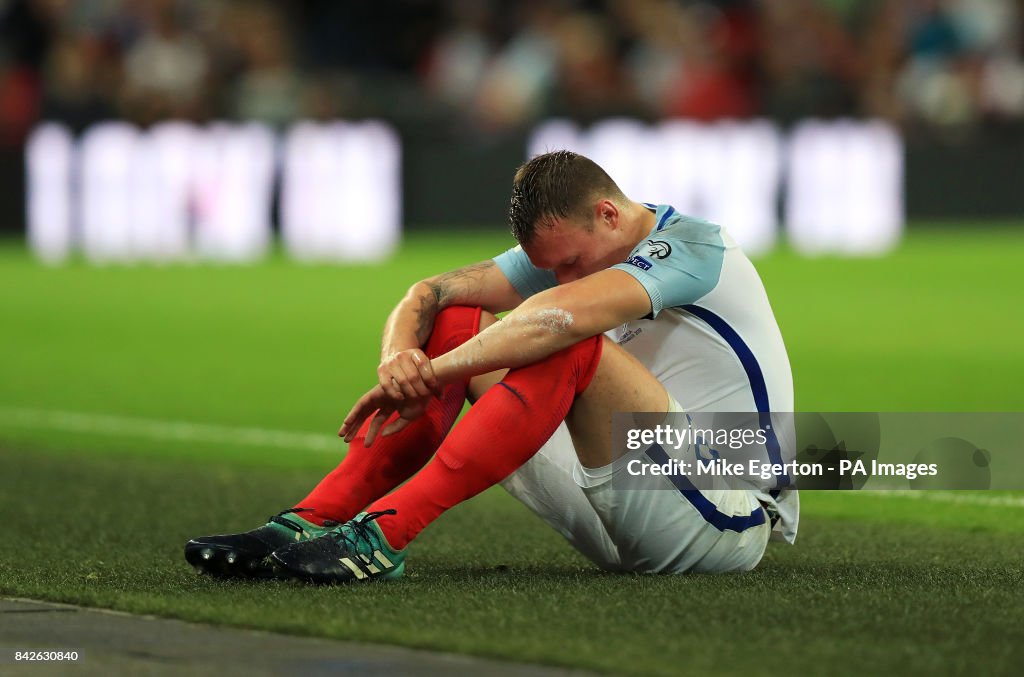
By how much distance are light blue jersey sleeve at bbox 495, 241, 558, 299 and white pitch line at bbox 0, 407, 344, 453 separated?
280cm

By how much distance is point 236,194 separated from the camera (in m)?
17.8

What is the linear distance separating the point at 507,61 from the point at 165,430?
12368 mm

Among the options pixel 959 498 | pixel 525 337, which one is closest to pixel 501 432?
pixel 525 337

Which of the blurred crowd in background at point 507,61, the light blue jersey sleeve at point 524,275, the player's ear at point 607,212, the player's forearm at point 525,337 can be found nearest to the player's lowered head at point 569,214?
the player's ear at point 607,212

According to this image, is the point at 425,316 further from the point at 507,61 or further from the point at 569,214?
the point at 507,61

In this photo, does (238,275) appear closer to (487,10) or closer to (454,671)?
(487,10)

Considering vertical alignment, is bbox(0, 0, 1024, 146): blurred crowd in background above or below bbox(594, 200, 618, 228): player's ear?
above

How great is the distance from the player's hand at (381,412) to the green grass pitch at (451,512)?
40cm

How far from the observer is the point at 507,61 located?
20422 millimetres

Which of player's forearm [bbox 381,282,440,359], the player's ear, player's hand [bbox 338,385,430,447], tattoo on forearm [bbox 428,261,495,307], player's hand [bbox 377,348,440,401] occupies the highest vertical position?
the player's ear

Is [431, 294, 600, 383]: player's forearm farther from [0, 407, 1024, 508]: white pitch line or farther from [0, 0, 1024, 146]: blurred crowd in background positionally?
[0, 0, 1024, 146]: blurred crowd in background

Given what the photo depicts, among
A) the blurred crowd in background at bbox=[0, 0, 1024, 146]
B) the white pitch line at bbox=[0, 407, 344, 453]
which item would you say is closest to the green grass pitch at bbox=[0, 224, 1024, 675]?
the white pitch line at bbox=[0, 407, 344, 453]

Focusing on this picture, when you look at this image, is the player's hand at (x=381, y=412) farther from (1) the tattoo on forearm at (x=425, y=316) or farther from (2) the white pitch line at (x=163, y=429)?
(2) the white pitch line at (x=163, y=429)

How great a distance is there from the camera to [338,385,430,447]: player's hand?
185 inches
